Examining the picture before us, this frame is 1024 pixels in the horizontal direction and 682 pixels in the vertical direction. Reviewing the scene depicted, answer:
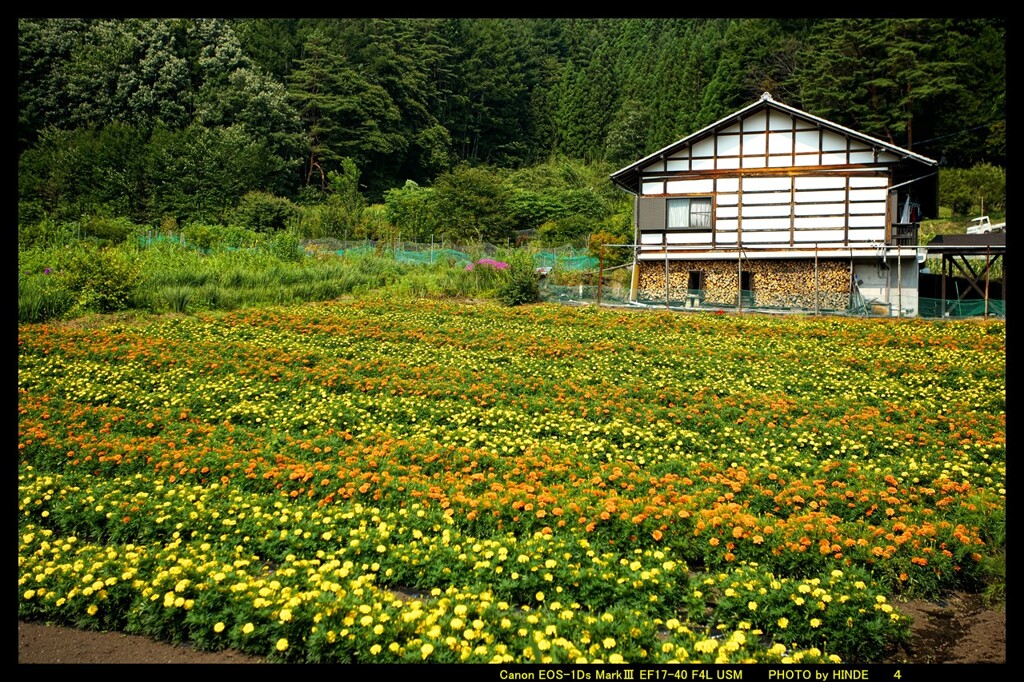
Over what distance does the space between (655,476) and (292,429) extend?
5.52m

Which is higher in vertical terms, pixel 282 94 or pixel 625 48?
pixel 625 48

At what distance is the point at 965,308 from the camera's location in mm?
21891

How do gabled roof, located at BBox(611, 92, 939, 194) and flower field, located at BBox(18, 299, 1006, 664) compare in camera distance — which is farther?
gabled roof, located at BBox(611, 92, 939, 194)

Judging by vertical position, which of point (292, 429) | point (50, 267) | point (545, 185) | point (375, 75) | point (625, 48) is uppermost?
point (625, 48)

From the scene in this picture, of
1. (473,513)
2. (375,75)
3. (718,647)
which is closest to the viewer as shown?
(718,647)

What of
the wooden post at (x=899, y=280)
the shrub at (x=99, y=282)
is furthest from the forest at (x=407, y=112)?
the wooden post at (x=899, y=280)

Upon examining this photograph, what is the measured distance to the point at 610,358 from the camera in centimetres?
1498

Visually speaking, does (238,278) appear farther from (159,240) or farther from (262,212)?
(262,212)

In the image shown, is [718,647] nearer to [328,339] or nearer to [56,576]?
[56,576]

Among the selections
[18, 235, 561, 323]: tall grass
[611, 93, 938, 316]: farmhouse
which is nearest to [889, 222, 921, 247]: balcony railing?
[611, 93, 938, 316]: farmhouse

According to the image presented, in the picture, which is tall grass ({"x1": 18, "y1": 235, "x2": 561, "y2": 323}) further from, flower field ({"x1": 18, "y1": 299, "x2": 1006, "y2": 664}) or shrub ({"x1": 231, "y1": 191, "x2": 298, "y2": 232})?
shrub ({"x1": 231, "y1": 191, "x2": 298, "y2": 232})

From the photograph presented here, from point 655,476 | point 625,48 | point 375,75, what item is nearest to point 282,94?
point 375,75

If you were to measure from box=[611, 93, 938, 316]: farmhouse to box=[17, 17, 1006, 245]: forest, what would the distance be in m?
10.7

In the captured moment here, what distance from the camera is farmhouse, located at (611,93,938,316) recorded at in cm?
2531
